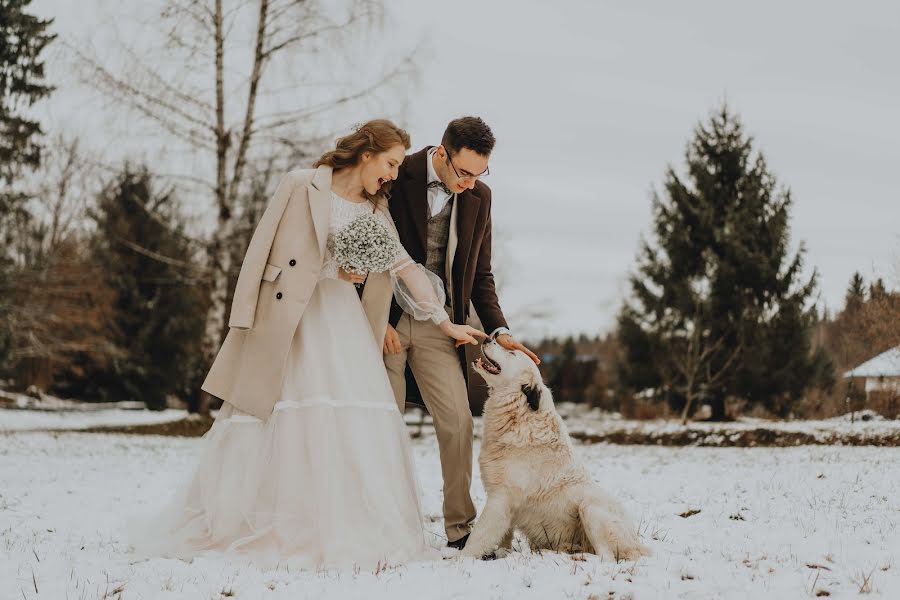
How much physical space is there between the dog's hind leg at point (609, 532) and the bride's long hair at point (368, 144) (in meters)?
2.23

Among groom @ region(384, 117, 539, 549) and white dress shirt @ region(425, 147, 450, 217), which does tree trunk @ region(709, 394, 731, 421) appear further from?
white dress shirt @ region(425, 147, 450, 217)

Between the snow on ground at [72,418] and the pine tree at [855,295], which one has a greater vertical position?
Answer: the pine tree at [855,295]

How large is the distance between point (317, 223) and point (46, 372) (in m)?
34.3

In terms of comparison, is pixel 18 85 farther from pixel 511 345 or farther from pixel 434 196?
pixel 511 345

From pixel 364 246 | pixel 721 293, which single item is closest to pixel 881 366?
pixel 721 293

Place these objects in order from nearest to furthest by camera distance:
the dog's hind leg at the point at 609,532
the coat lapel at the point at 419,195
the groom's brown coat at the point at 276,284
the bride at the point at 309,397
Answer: the dog's hind leg at the point at 609,532 < the bride at the point at 309,397 < the groom's brown coat at the point at 276,284 < the coat lapel at the point at 419,195

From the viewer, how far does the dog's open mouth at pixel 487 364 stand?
193 inches

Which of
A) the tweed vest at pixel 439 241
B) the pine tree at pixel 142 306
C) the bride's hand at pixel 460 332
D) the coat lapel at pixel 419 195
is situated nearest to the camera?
the bride's hand at pixel 460 332

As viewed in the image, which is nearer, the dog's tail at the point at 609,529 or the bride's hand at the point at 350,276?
the dog's tail at the point at 609,529

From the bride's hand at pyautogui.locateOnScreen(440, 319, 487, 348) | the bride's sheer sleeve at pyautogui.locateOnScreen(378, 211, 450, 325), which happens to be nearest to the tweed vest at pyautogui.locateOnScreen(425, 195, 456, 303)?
the bride's sheer sleeve at pyautogui.locateOnScreen(378, 211, 450, 325)

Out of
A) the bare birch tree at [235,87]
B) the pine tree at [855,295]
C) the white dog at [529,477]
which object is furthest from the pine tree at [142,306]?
the white dog at [529,477]

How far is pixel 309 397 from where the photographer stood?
466 cm

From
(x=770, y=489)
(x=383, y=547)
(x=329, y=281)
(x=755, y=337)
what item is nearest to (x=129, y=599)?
(x=383, y=547)

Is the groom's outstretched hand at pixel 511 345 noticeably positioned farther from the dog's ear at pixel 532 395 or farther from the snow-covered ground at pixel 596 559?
the snow-covered ground at pixel 596 559
